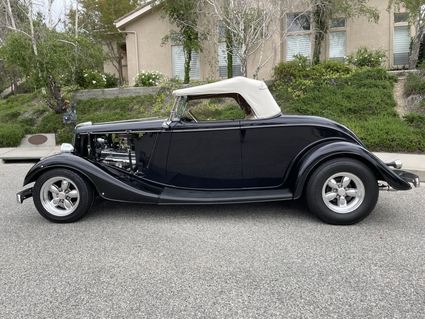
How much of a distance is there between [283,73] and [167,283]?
1100 centimetres

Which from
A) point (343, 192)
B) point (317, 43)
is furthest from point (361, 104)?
point (343, 192)

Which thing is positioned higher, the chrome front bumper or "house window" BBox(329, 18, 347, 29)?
"house window" BBox(329, 18, 347, 29)

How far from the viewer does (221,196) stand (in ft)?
16.3

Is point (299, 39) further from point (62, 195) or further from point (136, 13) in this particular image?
point (62, 195)

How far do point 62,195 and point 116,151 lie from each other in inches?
34.5

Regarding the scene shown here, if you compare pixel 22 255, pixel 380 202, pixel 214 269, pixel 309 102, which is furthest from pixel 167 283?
pixel 309 102

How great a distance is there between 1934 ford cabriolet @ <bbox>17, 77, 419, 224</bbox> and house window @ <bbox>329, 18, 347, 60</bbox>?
12.4 m

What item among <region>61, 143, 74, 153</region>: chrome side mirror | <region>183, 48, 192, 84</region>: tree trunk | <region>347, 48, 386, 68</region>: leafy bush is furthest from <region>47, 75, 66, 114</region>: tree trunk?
<region>347, 48, 386, 68</region>: leafy bush

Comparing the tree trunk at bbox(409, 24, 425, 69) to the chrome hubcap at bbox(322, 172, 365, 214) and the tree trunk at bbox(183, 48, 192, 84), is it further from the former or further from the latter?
the chrome hubcap at bbox(322, 172, 365, 214)

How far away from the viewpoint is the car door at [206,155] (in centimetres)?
499

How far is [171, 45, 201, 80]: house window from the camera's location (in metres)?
17.0

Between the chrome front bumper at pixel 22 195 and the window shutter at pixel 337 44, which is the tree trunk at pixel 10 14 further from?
the window shutter at pixel 337 44

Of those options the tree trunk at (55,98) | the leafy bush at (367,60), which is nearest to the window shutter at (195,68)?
the tree trunk at (55,98)

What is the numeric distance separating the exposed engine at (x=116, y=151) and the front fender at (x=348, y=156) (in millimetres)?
2089
